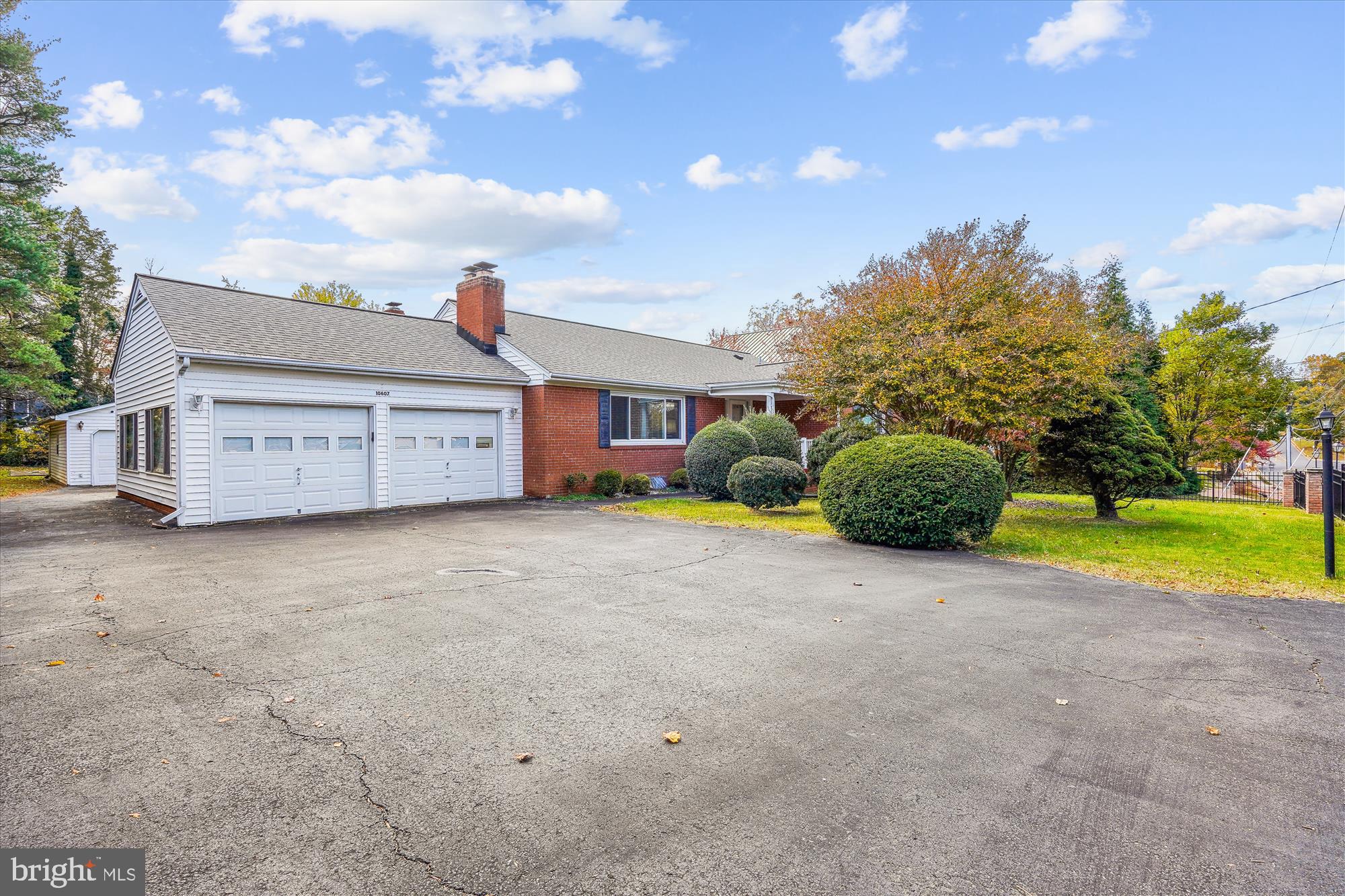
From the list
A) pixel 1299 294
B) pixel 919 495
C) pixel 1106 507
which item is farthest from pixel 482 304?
pixel 1299 294

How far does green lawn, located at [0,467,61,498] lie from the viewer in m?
20.0

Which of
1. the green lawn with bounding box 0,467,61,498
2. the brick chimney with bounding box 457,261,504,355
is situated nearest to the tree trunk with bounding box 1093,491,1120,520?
the brick chimney with bounding box 457,261,504,355

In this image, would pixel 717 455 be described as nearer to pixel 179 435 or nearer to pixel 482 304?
pixel 482 304

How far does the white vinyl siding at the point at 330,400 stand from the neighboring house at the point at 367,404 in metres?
0.03

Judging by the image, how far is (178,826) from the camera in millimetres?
2523

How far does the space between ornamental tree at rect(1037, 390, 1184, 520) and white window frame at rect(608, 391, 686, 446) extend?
32.5 feet

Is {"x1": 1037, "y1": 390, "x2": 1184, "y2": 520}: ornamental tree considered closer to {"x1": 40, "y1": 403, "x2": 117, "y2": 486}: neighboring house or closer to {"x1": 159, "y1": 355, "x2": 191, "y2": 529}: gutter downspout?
{"x1": 159, "y1": 355, "x2": 191, "y2": 529}: gutter downspout

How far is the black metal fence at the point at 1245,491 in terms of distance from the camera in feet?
59.8

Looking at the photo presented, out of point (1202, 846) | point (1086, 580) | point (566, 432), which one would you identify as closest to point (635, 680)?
point (1202, 846)

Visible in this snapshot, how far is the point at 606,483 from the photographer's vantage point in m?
16.6

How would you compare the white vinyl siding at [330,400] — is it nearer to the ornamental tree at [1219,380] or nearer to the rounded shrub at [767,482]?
the rounded shrub at [767,482]

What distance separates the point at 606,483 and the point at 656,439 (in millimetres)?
2897

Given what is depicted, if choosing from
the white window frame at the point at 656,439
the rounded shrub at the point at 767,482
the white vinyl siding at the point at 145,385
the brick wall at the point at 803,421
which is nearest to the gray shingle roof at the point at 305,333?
the white vinyl siding at the point at 145,385

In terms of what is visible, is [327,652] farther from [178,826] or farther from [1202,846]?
[1202,846]
